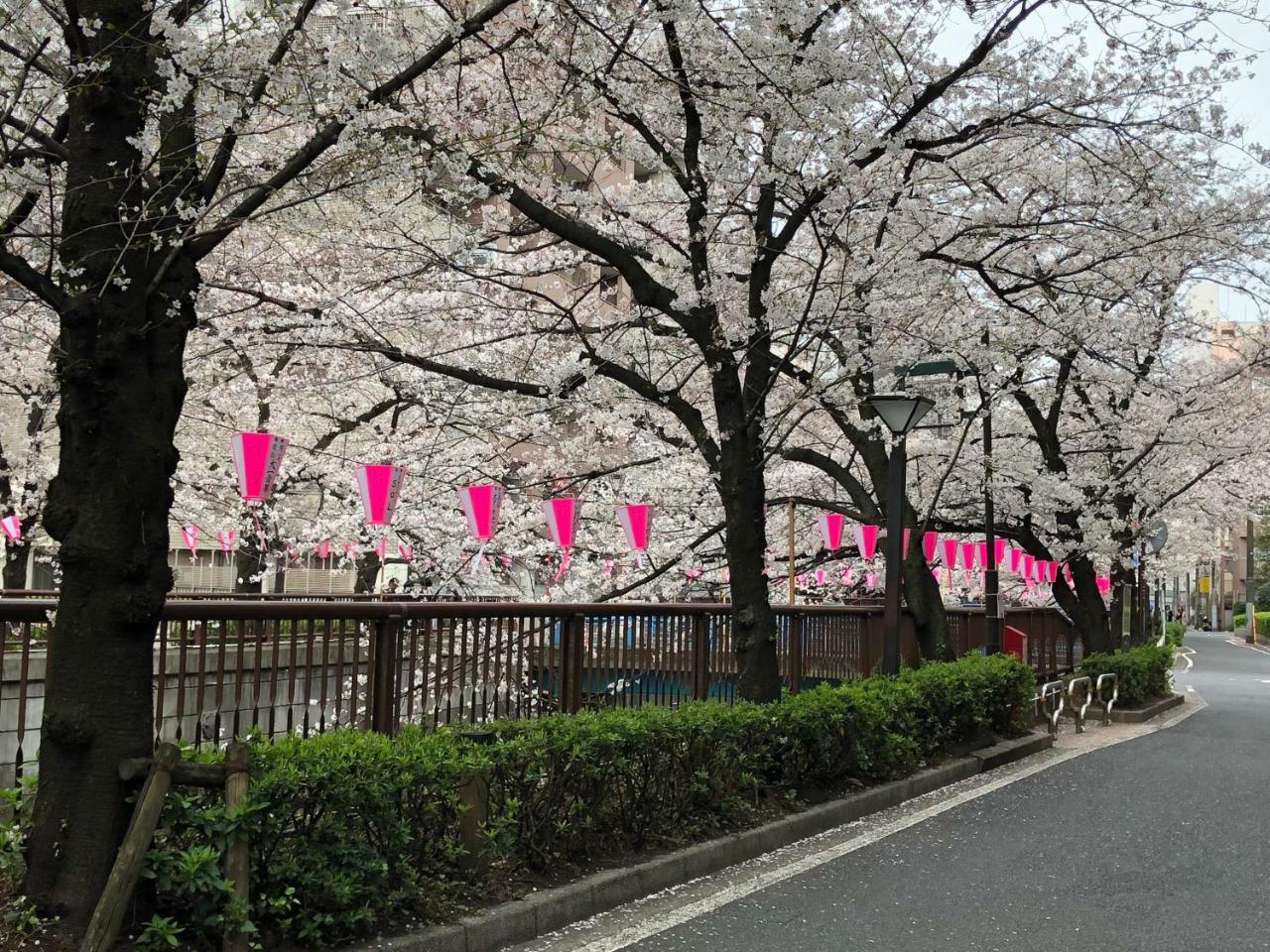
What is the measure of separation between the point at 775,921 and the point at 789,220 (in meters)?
5.92

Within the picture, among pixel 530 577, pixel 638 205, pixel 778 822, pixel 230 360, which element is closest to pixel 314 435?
pixel 530 577

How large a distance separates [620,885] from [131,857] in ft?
8.75

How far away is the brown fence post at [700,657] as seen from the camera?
959 cm

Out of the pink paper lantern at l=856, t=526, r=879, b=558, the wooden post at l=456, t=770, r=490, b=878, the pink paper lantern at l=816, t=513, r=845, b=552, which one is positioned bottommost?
the wooden post at l=456, t=770, r=490, b=878

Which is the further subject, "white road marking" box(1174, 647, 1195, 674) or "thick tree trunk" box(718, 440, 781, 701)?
"white road marking" box(1174, 647, 1195, 674)

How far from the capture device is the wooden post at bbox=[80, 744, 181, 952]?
405cm

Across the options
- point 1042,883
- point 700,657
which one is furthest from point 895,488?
point 1042,883

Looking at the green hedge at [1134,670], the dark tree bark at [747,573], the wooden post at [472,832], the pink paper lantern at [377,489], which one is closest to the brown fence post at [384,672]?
the wooden post at [472,832]

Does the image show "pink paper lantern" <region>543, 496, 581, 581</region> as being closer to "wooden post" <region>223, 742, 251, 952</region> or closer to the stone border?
the stone border

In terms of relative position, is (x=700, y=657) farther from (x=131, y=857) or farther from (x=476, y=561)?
(x=476, y=561)

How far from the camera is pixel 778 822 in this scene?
Answer: 300 inches

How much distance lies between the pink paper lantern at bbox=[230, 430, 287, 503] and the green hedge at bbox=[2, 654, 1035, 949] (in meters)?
6.11

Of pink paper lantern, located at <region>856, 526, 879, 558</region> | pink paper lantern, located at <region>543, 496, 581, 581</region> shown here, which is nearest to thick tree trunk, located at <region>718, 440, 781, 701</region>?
pink paper lantern, located at <region>543, 496, 581, 581</region>

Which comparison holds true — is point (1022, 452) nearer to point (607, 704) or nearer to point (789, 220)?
point (789, 220)
